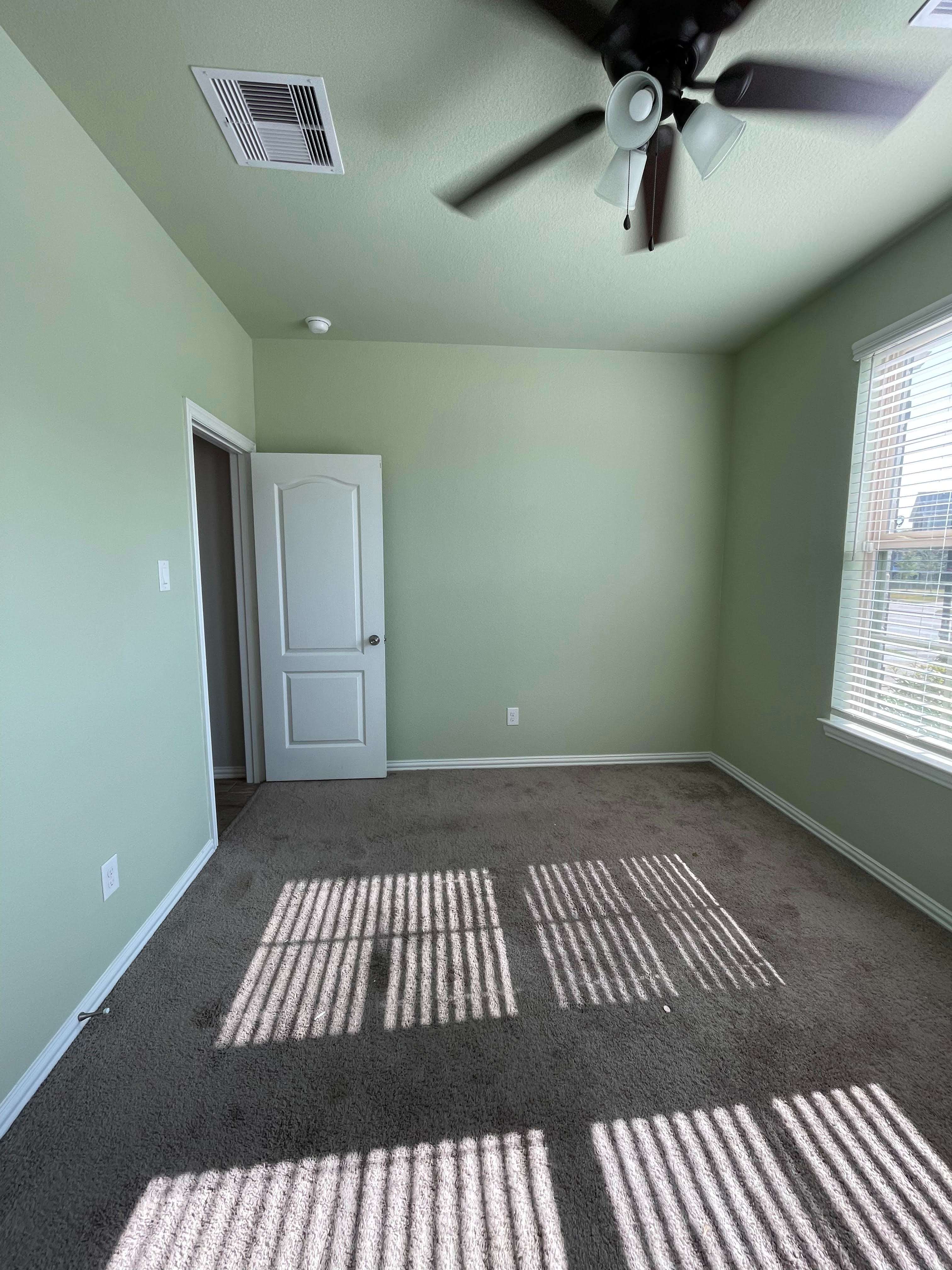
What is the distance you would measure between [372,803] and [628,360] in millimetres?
3203

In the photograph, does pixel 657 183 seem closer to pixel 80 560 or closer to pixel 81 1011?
pixel 80 560

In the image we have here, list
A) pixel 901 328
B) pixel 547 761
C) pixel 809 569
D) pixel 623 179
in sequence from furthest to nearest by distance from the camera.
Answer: pixel 547 761 → pixel 809 569 → pixel 901 328 → pixel 623 179

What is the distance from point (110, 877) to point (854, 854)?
10.2ft

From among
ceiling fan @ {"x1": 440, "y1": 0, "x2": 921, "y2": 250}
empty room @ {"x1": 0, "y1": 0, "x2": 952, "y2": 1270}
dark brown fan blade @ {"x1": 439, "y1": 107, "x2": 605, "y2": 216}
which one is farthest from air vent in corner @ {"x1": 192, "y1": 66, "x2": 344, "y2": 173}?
ceiling fan @ {"x1": 440, "y1": 0, "x2": 921, "y2": 250}

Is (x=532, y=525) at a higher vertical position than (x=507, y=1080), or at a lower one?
higher

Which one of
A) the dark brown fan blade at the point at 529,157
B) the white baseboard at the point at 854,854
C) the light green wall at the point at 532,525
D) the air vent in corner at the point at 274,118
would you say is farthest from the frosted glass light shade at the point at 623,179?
the white baseboard at the point at 854,854

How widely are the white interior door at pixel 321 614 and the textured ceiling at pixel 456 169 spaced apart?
882 mm

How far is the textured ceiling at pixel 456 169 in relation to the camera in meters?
1.32

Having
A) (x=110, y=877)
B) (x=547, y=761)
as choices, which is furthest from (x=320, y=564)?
(x=547, y=761)

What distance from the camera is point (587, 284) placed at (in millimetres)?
2508

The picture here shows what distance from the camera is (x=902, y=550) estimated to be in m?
2.24

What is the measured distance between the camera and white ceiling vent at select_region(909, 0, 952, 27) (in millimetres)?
1228

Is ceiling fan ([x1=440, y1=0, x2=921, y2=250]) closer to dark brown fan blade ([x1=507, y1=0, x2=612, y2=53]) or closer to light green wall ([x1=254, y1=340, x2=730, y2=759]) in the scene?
dark brown fan blade ([x1=507, y1=0, x2=612, y2=53])

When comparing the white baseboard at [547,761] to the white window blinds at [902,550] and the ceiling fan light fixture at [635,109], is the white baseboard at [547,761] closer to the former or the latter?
the white window blinds at [902,550]
